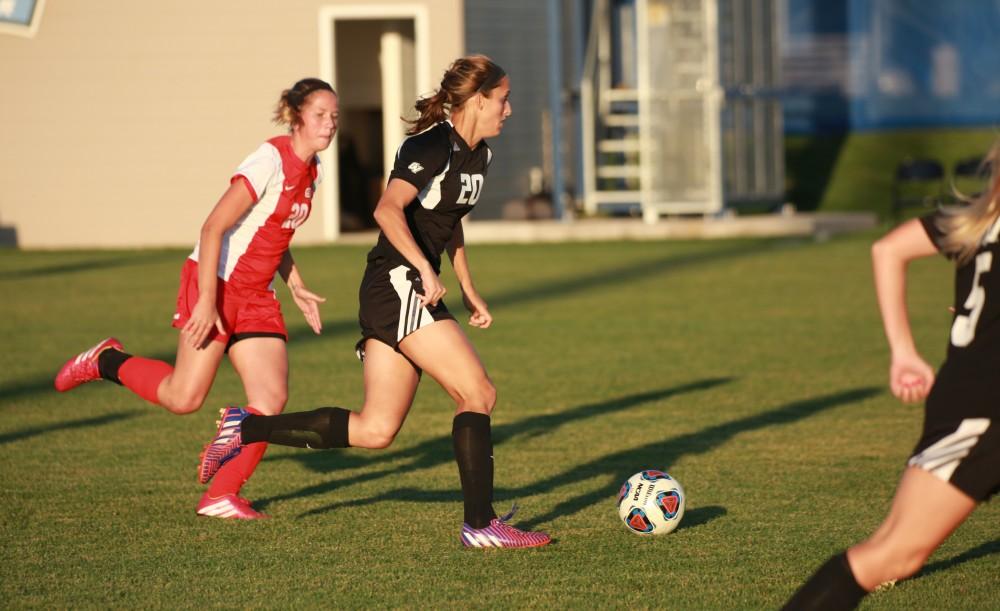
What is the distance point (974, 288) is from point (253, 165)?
132 inches

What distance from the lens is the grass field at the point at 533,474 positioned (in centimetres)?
561

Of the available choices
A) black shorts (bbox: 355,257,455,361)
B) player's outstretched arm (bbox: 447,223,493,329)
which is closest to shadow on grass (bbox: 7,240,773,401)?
player's outstretched arm (bbox: 447,223,493,329)

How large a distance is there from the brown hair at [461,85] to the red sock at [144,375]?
70.1 inches

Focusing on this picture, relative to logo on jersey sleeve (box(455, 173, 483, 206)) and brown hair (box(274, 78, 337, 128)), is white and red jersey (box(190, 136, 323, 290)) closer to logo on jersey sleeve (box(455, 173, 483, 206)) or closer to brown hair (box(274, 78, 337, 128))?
brown hair (box(274, 78, 337, 128))

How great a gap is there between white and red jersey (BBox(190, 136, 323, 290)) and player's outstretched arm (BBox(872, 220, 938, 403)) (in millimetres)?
3104

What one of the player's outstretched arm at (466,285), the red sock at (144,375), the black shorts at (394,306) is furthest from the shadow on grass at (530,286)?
the black shorts at (394,306)

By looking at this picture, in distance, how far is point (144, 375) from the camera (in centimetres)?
710

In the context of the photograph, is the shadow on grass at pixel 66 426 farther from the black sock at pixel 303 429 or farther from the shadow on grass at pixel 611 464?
the black sock at pixel 303 429

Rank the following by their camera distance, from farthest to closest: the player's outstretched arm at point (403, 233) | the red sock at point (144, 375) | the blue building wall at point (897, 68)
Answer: the blue building wall at point (897, 68), the red sock at point (144, 375), the player's outstretched arm at point (403, 233)

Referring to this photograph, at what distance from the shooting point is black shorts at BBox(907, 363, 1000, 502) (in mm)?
4020

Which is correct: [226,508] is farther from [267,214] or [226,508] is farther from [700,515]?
[700,515]

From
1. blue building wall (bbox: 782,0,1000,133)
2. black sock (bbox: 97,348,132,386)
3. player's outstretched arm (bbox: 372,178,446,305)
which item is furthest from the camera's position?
blue building wall (bbox: 782,0,1000,133)

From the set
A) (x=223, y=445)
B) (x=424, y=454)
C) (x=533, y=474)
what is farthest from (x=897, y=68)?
(x=223, y=445)

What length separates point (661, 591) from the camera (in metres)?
5.48
